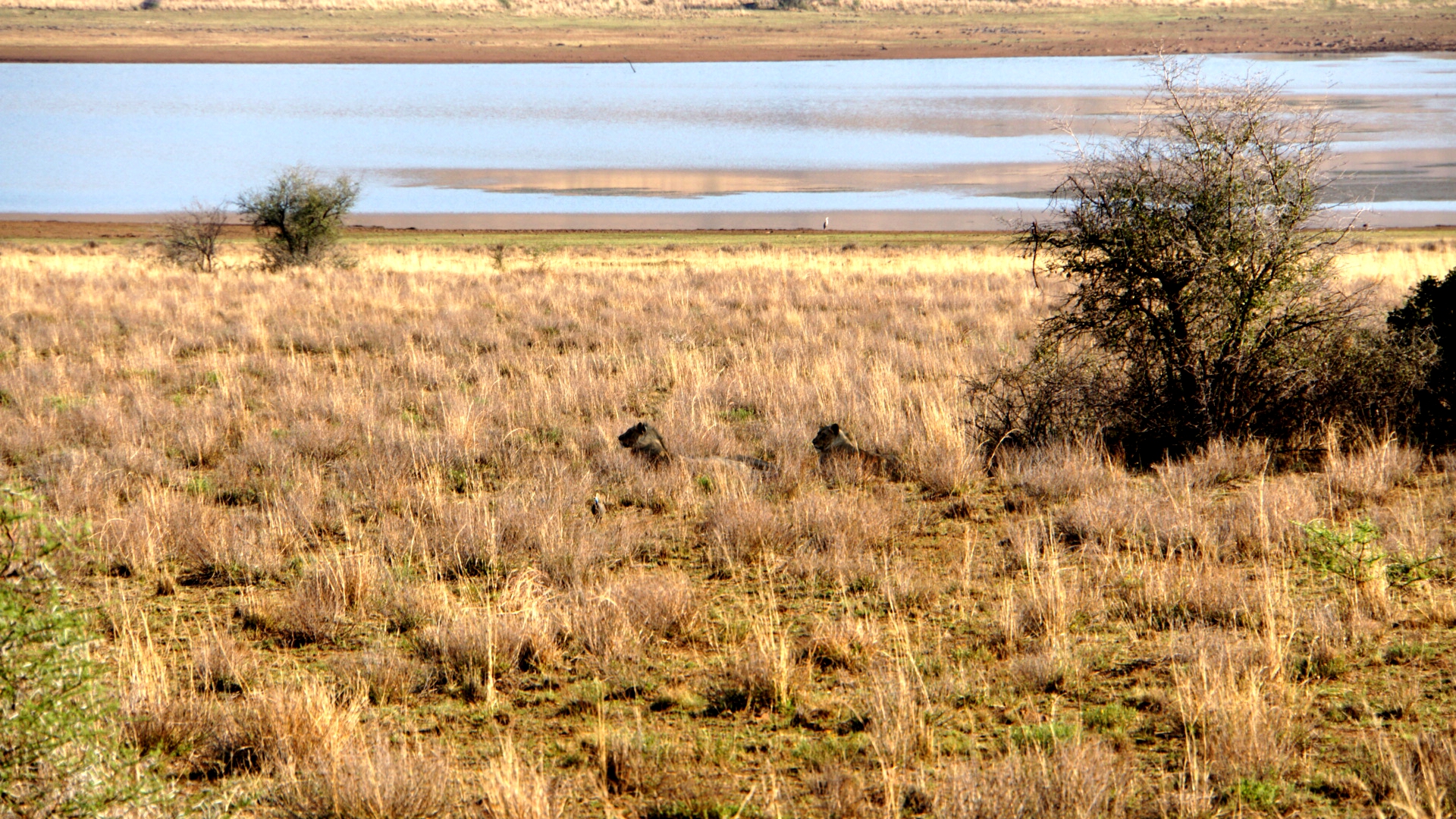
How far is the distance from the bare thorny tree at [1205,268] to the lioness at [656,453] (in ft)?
6.64

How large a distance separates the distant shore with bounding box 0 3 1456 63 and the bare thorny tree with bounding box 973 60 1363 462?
14727cm

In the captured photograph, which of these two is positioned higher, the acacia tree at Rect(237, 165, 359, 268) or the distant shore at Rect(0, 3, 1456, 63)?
the distant shore at Rect(0, 3, 1456, 63)

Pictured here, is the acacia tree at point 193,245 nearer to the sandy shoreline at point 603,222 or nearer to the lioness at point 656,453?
the sandy shoreline at point 603,222

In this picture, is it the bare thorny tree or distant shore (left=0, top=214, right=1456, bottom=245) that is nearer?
the bare thorny tree

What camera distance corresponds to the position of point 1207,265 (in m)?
8.38

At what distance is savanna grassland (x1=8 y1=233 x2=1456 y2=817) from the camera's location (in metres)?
4.39

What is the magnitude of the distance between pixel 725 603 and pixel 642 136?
80.7m

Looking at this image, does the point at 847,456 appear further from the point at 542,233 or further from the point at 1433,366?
the point at 542,233

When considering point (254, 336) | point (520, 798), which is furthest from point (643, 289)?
point (520, 798)

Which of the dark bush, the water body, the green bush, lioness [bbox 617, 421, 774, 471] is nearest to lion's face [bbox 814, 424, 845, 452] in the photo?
lioness [bbox 617, 421, 774, 471]

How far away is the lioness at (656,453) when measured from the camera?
8891 mm

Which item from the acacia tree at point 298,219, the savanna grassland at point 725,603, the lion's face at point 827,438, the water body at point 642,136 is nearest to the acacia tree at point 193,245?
the acacia tree at point 298,219

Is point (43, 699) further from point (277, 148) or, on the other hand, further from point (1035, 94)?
point (1035, 94)

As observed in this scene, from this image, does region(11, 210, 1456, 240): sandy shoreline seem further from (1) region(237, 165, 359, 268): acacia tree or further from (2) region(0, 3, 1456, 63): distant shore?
(2) region(0, 3, 1456, 63): distant shore
